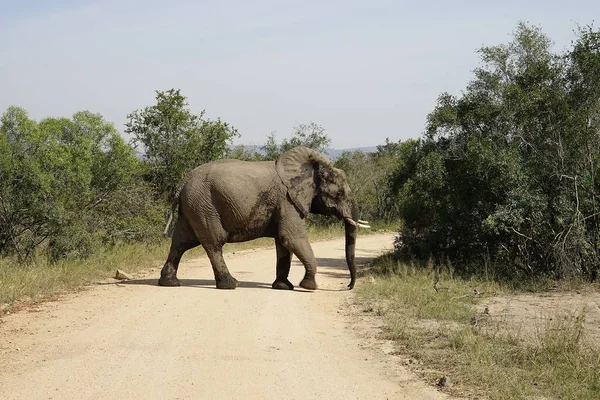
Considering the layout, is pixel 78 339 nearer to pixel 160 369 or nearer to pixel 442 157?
pixel 160 369

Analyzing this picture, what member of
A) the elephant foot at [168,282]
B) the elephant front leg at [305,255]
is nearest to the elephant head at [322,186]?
the elephant front leg at [305,255]

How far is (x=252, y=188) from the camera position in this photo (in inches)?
541

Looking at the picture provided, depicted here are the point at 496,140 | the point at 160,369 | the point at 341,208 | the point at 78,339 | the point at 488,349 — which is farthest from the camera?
the point at 496,140

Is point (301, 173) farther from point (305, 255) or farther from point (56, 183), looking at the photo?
point (56, 183)

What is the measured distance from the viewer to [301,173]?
14375mm

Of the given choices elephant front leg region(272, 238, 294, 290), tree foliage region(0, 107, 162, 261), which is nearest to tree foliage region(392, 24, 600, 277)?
elephant front leg region(272, 238, 294, 290)

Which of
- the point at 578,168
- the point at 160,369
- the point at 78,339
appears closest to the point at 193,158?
the point at 578,168

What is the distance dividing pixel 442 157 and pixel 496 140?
4.18 ft

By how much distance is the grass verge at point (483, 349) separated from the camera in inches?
276

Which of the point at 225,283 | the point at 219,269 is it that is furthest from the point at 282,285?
the point at 219,269

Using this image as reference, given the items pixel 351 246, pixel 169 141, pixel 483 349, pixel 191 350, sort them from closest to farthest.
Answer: pixel 483 349, pixel 191 350, pixel 351 246, pixel 169 141

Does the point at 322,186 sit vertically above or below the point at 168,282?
above

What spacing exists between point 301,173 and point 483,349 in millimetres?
6860

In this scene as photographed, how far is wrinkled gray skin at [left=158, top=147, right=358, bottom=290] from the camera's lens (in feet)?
44.4
